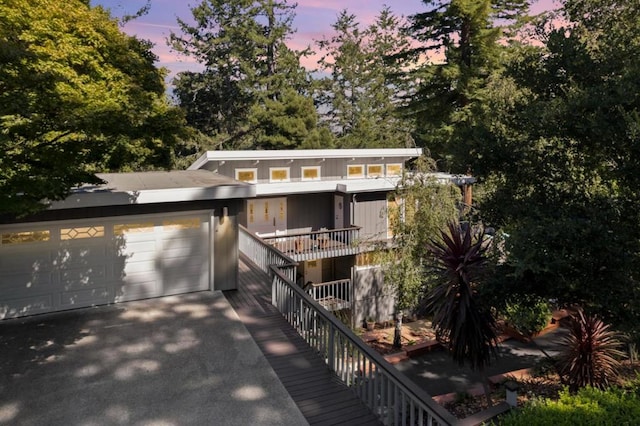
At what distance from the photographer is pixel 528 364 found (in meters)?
12.3

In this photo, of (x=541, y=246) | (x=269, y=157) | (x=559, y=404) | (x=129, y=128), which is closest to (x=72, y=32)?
(x=129, y=128)

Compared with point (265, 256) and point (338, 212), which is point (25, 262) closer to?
point (265, 256)

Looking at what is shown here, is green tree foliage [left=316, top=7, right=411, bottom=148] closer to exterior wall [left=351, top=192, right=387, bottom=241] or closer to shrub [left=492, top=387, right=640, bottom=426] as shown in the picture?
exterior wall [left=351, top=192, right=387, bottom=241]

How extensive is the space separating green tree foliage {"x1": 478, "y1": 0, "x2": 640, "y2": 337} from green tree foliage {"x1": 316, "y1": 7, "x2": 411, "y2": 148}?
34019mm

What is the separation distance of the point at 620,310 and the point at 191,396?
653cm

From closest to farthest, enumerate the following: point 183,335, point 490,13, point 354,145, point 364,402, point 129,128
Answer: point 364,402
point 129,128
point 183,335
point 490,13
point 354,145

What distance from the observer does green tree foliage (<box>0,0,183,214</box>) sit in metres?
5.95

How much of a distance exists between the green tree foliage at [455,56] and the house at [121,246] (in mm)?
16254

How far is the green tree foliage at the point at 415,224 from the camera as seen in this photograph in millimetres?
12523

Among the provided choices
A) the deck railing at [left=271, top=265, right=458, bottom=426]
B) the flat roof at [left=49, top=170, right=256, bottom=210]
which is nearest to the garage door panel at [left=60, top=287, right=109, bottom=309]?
the flat roof at [left=49, top=170, right=256, bottom=210]

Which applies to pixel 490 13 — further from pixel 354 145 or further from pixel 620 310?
pixel 620 310

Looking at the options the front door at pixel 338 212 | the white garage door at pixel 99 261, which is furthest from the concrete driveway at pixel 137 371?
the front door at pixel 338 212

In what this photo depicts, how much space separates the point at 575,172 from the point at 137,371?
8137 millimetres

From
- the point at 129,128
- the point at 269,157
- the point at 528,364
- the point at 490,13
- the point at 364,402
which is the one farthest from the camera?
the point at 490,13
